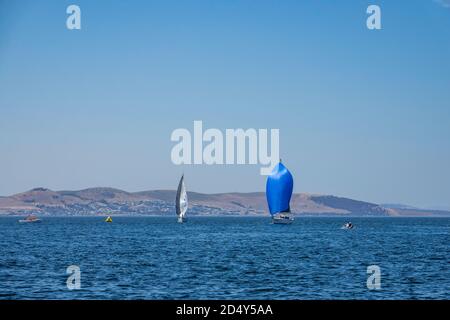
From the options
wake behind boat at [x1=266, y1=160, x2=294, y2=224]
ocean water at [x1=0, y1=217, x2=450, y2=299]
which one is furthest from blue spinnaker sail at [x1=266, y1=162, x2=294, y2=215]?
ocean water at [x1=0, y1=217, x2=450, y2=299]

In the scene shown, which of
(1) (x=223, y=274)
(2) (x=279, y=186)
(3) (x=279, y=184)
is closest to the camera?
(1) (x=223, y=274)

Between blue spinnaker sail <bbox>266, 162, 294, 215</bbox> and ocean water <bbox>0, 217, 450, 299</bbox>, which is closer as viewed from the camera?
ocean water <bbox>0, 217, 450, 299</bbox>

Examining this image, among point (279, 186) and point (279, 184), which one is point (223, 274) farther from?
point (279, 186)

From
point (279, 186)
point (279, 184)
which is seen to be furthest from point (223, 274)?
point (279, 186)

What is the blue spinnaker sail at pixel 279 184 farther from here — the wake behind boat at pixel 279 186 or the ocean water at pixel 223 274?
the ocean water at pixel 223 274

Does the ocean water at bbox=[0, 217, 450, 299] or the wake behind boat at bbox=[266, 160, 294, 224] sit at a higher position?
the wake behind boat at bbox=[266, 160, 294, 224]

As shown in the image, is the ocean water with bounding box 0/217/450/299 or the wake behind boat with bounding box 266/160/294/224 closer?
the ocean water with bounding box 0/217/450/299

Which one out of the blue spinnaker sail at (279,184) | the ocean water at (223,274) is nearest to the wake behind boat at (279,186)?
the blue spinnaker sail at (279,184)

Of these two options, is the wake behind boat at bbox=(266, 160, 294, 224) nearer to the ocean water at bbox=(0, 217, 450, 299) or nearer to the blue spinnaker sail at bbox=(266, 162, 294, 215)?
the blue spinnaker sail at bbox=(266, 162, 294, 215)

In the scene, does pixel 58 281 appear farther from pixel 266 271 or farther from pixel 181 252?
pixel 181 252

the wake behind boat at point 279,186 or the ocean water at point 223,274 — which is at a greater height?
the wake behind boat at point 279,186
